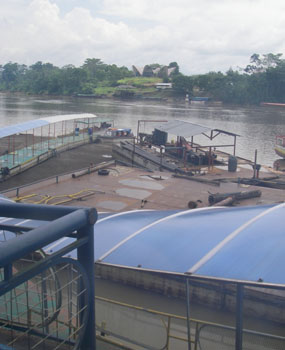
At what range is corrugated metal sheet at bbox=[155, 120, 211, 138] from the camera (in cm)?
1752

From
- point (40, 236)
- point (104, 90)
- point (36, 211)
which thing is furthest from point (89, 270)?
point (104, 90)

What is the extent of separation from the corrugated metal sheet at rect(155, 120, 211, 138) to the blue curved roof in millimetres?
11317

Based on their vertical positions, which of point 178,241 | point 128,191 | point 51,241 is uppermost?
point 51,241

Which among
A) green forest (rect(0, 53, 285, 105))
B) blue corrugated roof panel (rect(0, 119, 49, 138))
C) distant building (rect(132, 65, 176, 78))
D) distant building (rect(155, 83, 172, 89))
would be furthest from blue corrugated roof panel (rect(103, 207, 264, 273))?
distant building (rect(132, 65, 176, 78))

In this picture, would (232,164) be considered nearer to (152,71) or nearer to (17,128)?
(17,128)

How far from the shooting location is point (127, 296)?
23.4 feet

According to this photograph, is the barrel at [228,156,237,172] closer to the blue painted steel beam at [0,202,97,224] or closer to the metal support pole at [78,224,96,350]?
the metal support pole at [78,224,96,350]

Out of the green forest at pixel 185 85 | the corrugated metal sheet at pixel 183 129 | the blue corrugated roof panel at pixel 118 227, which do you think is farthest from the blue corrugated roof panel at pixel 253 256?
the green forest at pixel 185 85

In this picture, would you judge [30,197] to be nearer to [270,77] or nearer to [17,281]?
[17,281]

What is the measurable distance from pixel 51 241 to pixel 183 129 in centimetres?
1706

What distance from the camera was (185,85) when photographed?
250 feet

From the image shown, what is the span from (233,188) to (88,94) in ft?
233

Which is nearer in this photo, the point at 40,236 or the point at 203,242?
the point at 40,236

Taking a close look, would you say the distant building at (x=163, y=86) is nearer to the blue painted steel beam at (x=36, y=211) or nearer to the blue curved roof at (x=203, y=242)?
the blue curved roof at (x=203, y=242)
